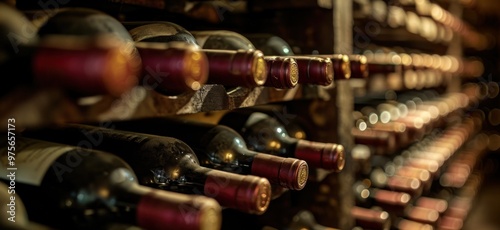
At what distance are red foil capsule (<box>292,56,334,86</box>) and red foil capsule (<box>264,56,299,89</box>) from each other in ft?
0.22

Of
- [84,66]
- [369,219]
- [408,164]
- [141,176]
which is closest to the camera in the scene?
[84,66]

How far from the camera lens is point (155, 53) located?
0.38 meters

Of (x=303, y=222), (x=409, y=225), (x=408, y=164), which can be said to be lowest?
(x=409, y=225)

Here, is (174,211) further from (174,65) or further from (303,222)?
(303,222)

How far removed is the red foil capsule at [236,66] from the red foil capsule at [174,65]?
0.07 meters

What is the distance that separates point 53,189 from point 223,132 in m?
0.26

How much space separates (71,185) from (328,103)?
59 centimetres

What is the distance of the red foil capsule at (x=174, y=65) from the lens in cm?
37

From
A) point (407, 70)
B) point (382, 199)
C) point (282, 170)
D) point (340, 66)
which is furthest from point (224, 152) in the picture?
point (407, 70)

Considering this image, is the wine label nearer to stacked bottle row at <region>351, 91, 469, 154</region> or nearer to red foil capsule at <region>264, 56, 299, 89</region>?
red foil capsule at <region>264, 56, 299, 89</region>

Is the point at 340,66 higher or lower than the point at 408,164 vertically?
higher

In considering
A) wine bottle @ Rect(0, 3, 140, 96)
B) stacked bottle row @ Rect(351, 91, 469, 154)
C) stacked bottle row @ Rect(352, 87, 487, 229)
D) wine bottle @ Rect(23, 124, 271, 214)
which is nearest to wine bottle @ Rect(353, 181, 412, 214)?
stacked bottle row @ Rect(352, 87, 487, 229)

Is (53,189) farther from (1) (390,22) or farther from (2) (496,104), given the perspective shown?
(2) (496,104)

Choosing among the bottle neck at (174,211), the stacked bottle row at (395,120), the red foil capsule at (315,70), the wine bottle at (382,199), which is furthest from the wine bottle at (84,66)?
the wine bottle at (382,199)
